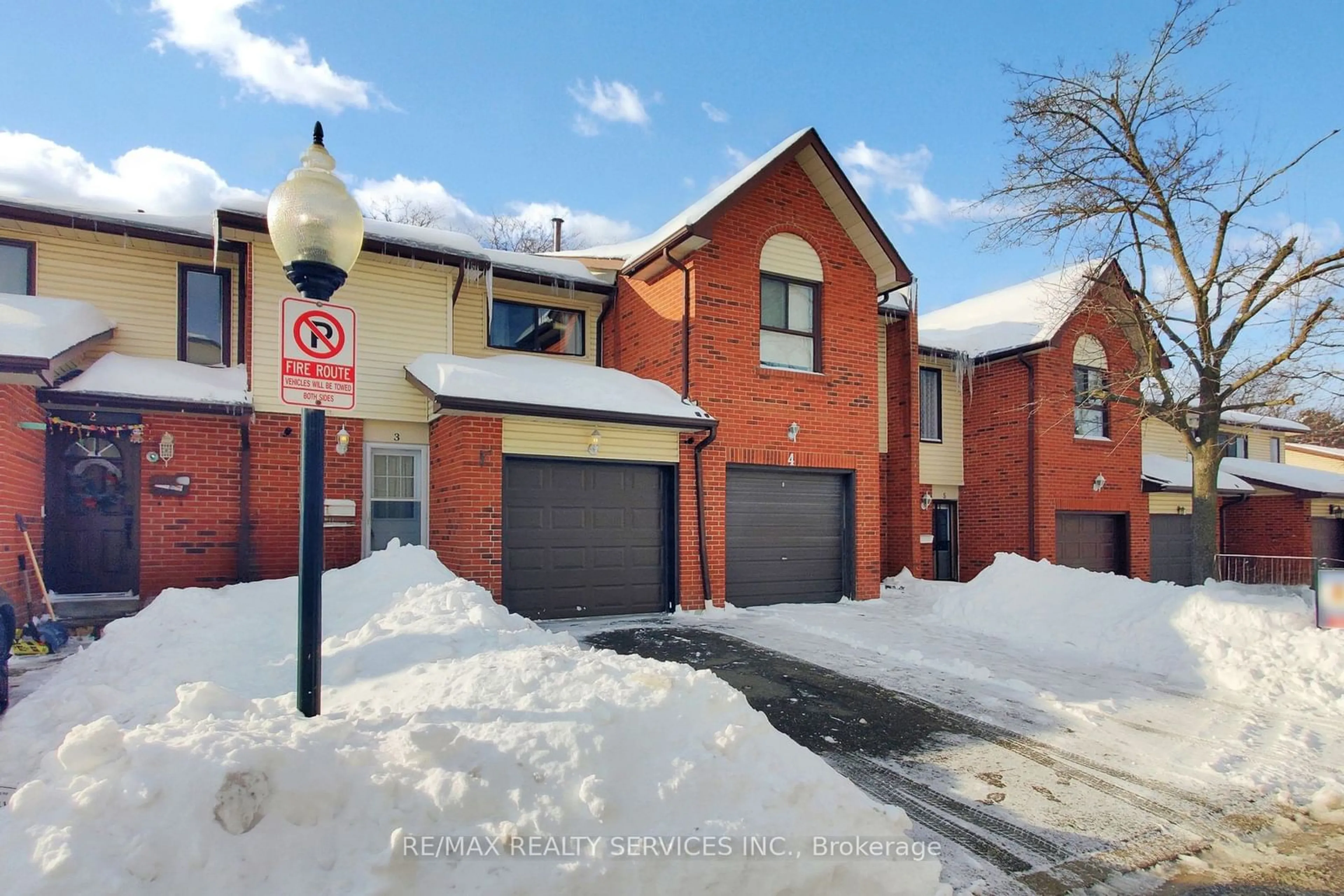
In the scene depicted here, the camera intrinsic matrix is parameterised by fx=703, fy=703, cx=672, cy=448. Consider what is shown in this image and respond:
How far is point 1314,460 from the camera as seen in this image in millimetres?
29469

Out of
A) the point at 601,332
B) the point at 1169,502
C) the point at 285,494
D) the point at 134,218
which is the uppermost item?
the point at 134,218

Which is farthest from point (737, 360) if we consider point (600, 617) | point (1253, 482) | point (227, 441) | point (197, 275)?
point (1253, 482)

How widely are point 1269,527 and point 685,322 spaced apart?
19940 mm

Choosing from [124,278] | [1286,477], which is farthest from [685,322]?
[1286,477]

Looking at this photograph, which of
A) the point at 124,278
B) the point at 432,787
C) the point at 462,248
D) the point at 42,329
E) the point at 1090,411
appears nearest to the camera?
the point at 432,787

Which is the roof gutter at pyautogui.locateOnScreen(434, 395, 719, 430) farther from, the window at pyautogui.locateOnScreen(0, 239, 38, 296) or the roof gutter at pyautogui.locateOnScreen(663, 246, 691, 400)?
the window at pyautogui.locateOnScreen(0, 239, 38, 296)

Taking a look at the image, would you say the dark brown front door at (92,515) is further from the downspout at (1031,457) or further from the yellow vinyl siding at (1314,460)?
the yellow vinyl siding at (1314,460)

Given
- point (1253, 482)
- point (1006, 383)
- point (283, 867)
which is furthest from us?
point (1253, 482)

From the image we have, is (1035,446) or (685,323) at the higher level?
(685,323)

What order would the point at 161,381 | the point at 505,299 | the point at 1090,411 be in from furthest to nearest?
the point at 1090,411, the point at 505,299, the point at 161,381

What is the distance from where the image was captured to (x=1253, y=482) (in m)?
20.0

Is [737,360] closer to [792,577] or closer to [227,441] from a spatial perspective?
[792,577]

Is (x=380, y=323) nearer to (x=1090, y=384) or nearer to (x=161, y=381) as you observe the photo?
(x=161, y=381)

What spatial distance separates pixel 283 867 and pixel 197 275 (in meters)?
10.5
